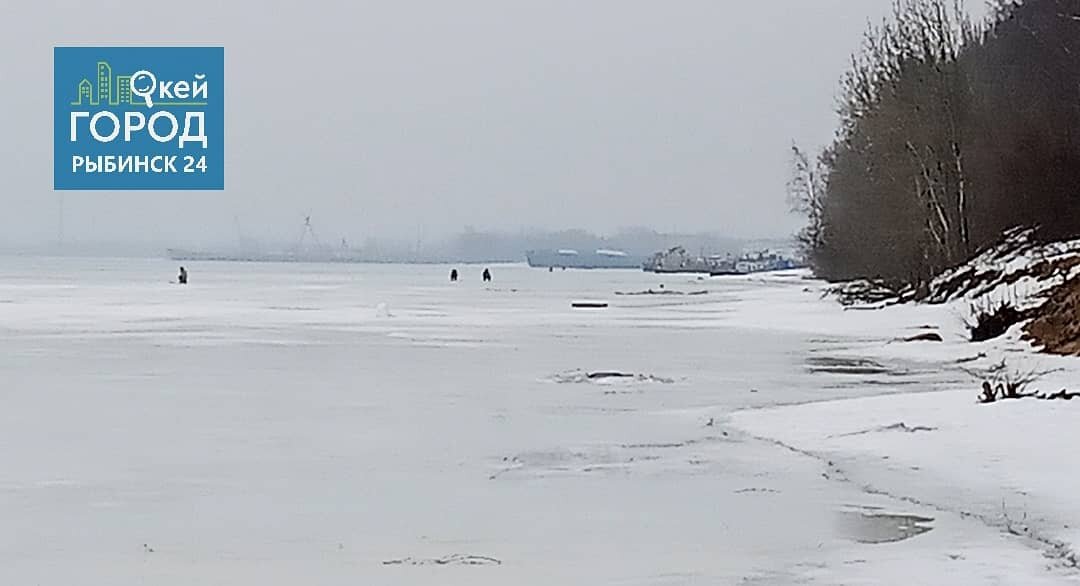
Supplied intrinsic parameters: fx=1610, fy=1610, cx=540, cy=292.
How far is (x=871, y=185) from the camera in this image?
59.5 m

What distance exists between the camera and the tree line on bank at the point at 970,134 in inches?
1987

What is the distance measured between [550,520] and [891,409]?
7241mm

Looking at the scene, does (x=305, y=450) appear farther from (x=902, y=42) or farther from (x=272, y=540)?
(x=902, y=42)

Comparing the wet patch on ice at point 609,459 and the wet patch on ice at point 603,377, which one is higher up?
the wet patch on ice at point 603,377

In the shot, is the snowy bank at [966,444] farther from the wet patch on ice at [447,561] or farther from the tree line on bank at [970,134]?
the tree line on bank at [970,134]

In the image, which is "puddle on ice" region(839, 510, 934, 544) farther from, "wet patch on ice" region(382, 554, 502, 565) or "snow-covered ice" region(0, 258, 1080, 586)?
"wet patch on ice" region(382, 554, 502, 565)

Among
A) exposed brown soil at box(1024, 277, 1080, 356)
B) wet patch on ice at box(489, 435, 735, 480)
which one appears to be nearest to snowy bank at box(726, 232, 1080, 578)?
exposed brown soil at box(1024, 277, 1080, 356)

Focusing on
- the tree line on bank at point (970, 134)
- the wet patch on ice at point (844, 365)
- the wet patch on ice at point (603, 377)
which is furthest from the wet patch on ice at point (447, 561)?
the tree line on bank at point (970, 134)

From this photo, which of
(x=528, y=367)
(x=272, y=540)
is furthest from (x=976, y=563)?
(x=528, y=367)

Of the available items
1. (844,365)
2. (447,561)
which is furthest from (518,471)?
(844,365)

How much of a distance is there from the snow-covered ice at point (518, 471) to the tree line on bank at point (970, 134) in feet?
82.2

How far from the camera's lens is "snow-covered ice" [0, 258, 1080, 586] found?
29.6 feet

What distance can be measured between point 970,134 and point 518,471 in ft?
139

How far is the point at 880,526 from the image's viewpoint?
10.2 meters
